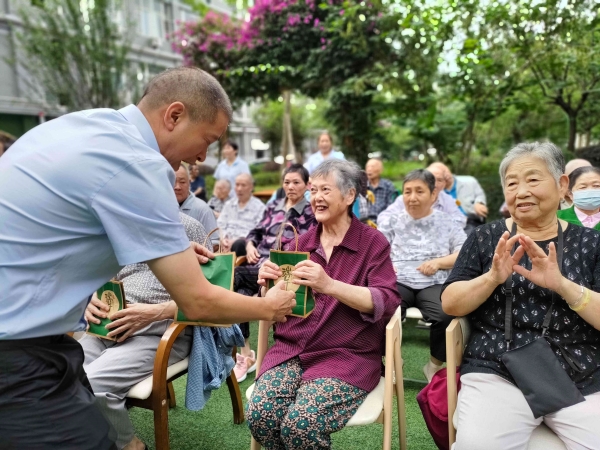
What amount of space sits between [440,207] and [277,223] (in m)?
1.52

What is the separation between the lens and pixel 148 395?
96.7 inches

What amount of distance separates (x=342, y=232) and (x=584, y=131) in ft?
28.1

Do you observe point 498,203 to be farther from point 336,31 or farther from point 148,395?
point 148,395

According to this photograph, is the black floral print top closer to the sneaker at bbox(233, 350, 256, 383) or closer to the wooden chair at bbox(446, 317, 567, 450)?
the wooden chair at bbox(446, 317, 567, 450)

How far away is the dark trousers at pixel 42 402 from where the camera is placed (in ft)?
4.66

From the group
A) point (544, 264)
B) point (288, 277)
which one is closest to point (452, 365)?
point (544, 264)

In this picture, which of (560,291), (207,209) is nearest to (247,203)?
(207,209)

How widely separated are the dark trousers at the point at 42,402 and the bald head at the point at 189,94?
82 cm

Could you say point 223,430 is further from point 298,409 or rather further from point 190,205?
point 190,205

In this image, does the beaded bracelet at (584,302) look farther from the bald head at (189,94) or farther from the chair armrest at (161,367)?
the chair armrest at (161,367)

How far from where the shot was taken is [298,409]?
86.4 inches

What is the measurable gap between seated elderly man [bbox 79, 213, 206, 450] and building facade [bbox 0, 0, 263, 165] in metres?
9.84

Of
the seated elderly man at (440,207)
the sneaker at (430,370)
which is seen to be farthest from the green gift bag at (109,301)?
the seated elderly man at (440,207)

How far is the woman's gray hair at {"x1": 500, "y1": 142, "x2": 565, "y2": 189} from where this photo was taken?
7.42 ft
